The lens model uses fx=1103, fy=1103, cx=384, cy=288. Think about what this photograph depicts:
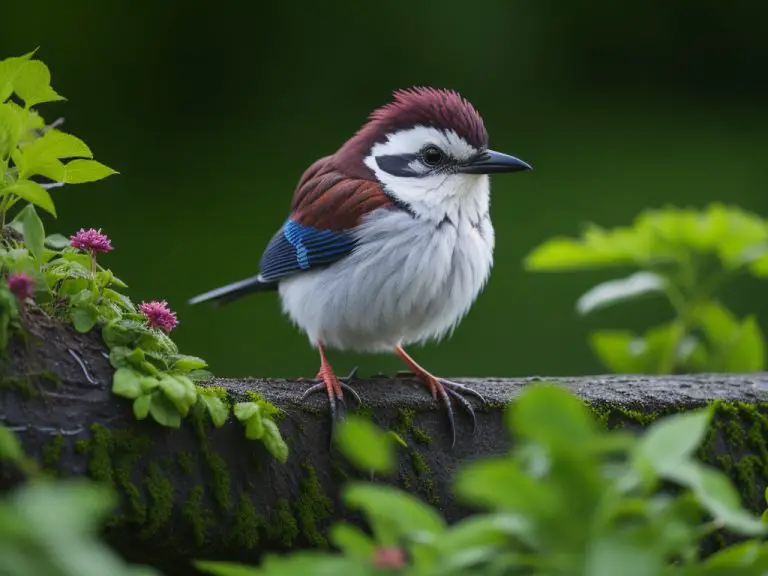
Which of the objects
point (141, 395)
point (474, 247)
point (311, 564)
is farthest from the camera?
point (474, 247)

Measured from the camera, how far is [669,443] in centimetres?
80

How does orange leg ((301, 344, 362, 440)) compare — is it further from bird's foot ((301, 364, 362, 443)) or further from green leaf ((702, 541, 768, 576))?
green leaf ((702, 541, 768, 576))

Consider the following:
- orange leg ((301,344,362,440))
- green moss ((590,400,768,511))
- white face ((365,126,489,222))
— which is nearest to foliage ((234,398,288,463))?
orange leg ((301,344,362,440))

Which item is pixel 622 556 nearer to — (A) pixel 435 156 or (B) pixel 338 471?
(B) pixel 338 471

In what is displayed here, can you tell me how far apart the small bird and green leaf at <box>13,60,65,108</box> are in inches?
36.6

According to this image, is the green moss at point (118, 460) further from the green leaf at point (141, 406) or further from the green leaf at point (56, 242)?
the green leaf at point (56, 242)

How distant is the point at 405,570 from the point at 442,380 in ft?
5.02

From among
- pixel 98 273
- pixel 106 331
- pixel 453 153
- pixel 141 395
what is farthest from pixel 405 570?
pixel 453 153

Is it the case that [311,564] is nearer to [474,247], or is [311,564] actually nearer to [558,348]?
[474,247]

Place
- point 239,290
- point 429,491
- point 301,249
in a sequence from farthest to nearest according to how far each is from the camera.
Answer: point 239,290
point 301,249
point 429,491

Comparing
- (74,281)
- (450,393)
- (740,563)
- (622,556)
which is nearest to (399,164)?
(450,393)

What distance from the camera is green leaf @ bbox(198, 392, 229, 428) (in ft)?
5.49

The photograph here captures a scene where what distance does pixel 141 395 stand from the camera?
1591 mm

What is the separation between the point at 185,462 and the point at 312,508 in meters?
0.27
